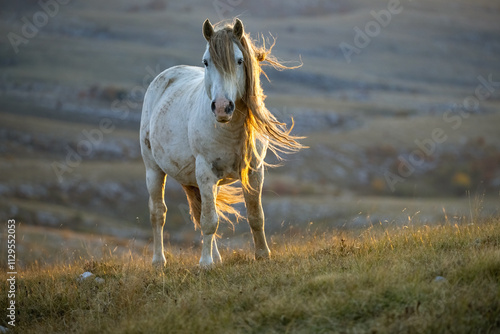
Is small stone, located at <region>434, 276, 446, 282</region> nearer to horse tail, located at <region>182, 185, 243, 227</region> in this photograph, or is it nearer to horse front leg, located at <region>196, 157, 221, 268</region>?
horse front leg, located at <region>196, 157, 221, 268</region>

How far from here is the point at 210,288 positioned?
6.21 m

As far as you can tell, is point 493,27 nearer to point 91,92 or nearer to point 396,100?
point 396,100

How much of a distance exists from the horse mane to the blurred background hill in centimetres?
146

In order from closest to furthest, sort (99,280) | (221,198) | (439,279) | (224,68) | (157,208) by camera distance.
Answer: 1. (439,279)
2. (224,68)
3. (99,280)
4. (221,198)
5. (157,208)

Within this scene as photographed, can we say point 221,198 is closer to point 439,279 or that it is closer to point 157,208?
point 157,208

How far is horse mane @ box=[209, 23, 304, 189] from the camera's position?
21.9 ft

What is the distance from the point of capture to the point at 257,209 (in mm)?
7656

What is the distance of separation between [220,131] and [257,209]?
129cm

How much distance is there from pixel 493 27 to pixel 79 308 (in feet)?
497

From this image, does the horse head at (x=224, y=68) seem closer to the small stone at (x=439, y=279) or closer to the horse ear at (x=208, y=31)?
the horse ear at (x=208, y=31)

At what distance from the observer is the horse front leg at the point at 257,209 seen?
7.50m

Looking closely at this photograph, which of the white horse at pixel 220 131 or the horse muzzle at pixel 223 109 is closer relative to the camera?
the horse muzzle at pixel 223 109

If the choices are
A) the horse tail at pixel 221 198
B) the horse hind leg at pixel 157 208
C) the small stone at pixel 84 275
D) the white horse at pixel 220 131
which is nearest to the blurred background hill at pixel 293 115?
the horse hind leg at pixel 157 208

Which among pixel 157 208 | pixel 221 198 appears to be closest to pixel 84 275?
pixel 157 208
